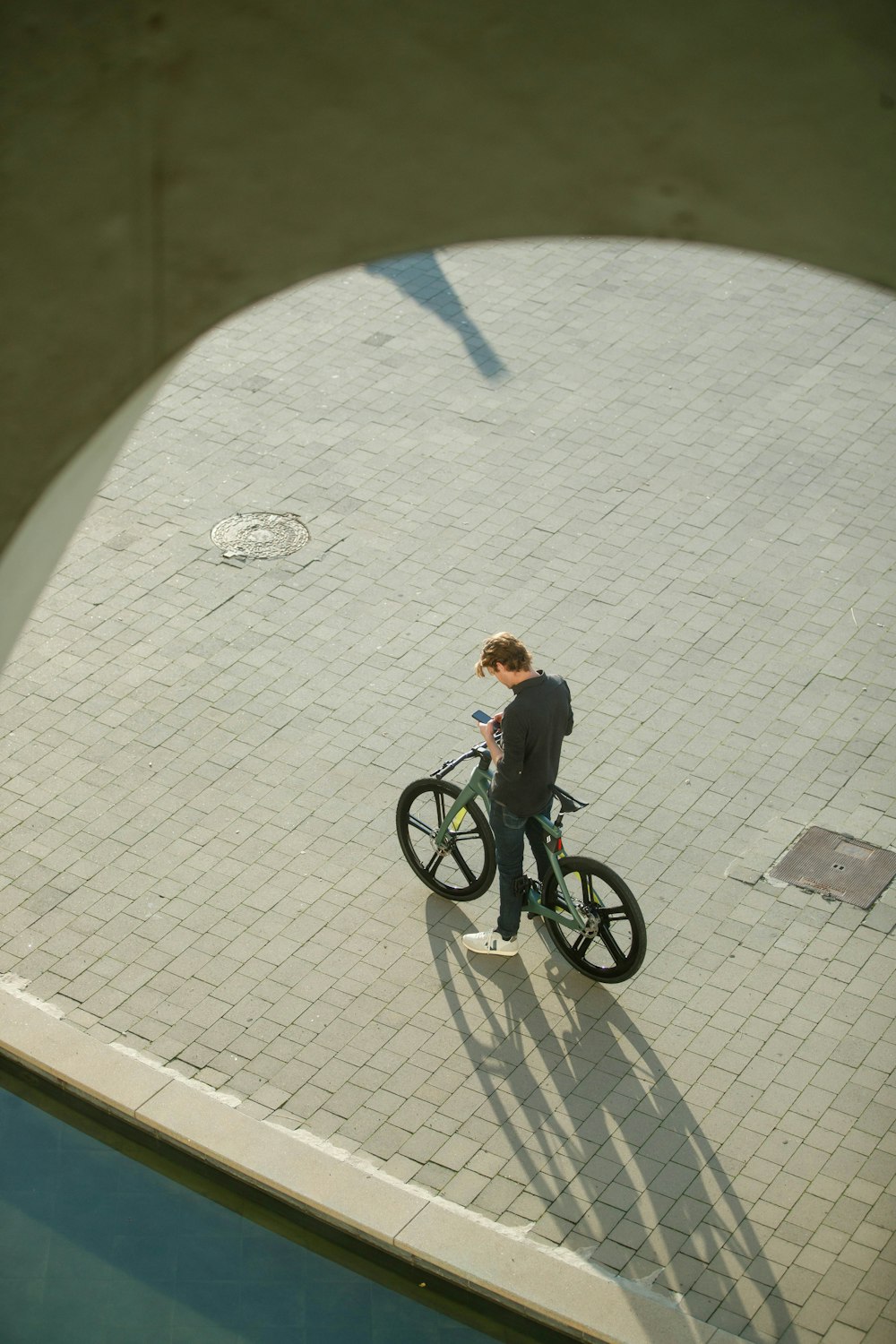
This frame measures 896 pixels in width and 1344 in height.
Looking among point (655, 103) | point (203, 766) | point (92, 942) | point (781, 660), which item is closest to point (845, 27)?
point (655, 103)

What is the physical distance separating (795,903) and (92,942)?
12.0 ft

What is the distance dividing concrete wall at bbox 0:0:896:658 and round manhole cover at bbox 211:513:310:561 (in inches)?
316

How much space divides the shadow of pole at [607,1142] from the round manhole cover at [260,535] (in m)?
3.83

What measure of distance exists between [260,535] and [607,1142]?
553 centimetres

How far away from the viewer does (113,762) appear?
346 inches

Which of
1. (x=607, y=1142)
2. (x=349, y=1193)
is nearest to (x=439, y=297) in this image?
(x=607, y=1142)

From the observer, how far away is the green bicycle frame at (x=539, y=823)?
23.3 ft

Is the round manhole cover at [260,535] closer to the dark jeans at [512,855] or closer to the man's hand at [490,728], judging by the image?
the man's hand at [490,728]

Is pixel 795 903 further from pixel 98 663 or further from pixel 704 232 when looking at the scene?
pixel 704 232

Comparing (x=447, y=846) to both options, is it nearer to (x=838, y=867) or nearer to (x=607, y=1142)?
(x=607, y=1142)

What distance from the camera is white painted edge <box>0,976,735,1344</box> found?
5.88m

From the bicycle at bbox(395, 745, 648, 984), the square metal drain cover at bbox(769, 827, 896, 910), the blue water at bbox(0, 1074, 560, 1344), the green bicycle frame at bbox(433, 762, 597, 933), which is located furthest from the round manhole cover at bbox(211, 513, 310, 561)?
the blue water at bbox(0, 1074, 560, 1344)

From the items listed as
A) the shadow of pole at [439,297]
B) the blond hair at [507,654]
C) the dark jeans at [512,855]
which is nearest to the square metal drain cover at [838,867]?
the dark jeans at [512,855]

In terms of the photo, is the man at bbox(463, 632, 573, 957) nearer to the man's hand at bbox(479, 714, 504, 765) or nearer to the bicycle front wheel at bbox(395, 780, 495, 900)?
the man's hand at bbox(479, 714, 504, 765)
